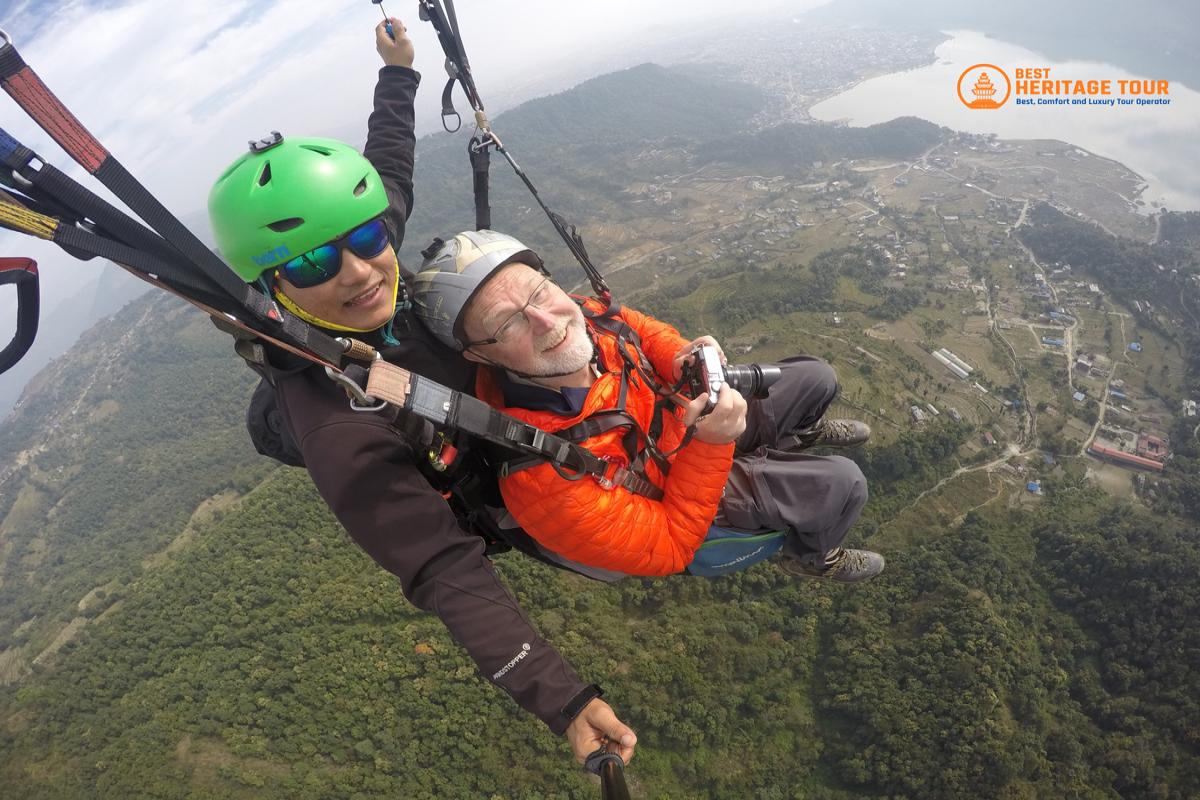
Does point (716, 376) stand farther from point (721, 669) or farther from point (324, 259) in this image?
point (721, 669)

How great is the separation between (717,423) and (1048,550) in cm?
4302

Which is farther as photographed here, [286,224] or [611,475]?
[611,475]

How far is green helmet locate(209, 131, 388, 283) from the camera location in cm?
241

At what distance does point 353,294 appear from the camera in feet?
8.46

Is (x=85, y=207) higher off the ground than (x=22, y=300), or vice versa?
(x=85, y=207)

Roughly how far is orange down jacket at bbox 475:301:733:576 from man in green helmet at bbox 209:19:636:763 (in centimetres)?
41

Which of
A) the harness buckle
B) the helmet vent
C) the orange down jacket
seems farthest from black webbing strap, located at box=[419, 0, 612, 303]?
the helmet vent

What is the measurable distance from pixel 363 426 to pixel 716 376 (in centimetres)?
179

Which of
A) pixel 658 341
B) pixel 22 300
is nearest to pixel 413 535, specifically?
pixel 22 300

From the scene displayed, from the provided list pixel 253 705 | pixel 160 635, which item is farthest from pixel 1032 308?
pixel 160 635

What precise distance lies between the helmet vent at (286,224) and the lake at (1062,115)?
4546 inches

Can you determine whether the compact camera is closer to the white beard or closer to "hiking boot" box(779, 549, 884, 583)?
the white beard

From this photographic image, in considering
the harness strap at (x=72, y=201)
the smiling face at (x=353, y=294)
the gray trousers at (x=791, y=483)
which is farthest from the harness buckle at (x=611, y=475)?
the harness strap at (x=72, y=201)

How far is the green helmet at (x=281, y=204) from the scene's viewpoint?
241 centimetres
